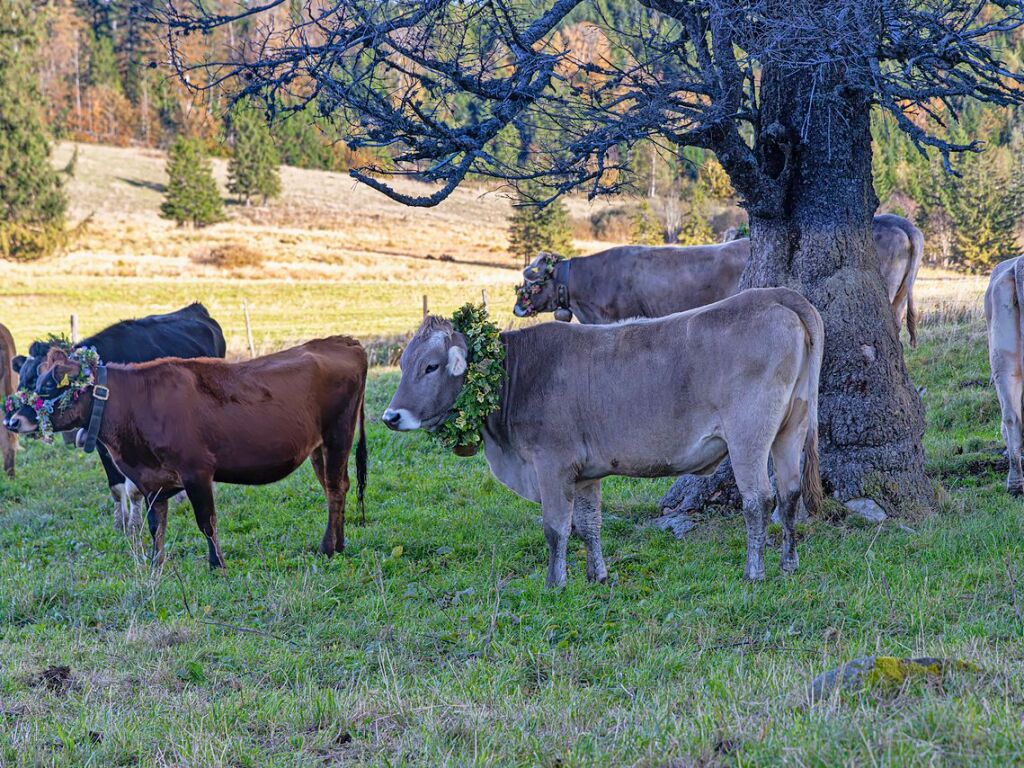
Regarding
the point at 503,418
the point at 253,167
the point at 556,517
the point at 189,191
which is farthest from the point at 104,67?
the point at 556,517

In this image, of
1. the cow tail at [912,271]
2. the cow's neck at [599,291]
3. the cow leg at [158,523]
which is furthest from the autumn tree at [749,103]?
the cow tail at [912,271]

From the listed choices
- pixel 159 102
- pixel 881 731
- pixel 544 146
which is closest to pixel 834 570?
pixel 881 731

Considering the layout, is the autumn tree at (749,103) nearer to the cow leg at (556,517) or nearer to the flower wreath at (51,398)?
the cow leg at (556,517)

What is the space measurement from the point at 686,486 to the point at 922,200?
54.9 m

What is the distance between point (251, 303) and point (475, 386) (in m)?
34.6

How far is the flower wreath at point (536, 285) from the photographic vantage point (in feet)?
47.3

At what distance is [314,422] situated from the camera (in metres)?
8.98

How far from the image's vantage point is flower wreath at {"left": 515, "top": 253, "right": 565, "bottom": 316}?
14.4 metres

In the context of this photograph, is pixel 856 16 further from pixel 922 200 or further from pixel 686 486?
pixel 922 200

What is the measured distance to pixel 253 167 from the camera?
76750 mm

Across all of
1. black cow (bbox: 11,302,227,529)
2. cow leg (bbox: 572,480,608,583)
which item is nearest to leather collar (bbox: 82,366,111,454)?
black cow (bbox: 11,302,227,529)

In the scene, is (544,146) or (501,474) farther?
(544,146)

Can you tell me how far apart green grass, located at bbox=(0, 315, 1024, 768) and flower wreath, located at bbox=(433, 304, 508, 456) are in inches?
43.5

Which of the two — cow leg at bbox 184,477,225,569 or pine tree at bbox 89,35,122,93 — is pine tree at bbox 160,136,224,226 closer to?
pine tree at bbox 89,35,122,93
